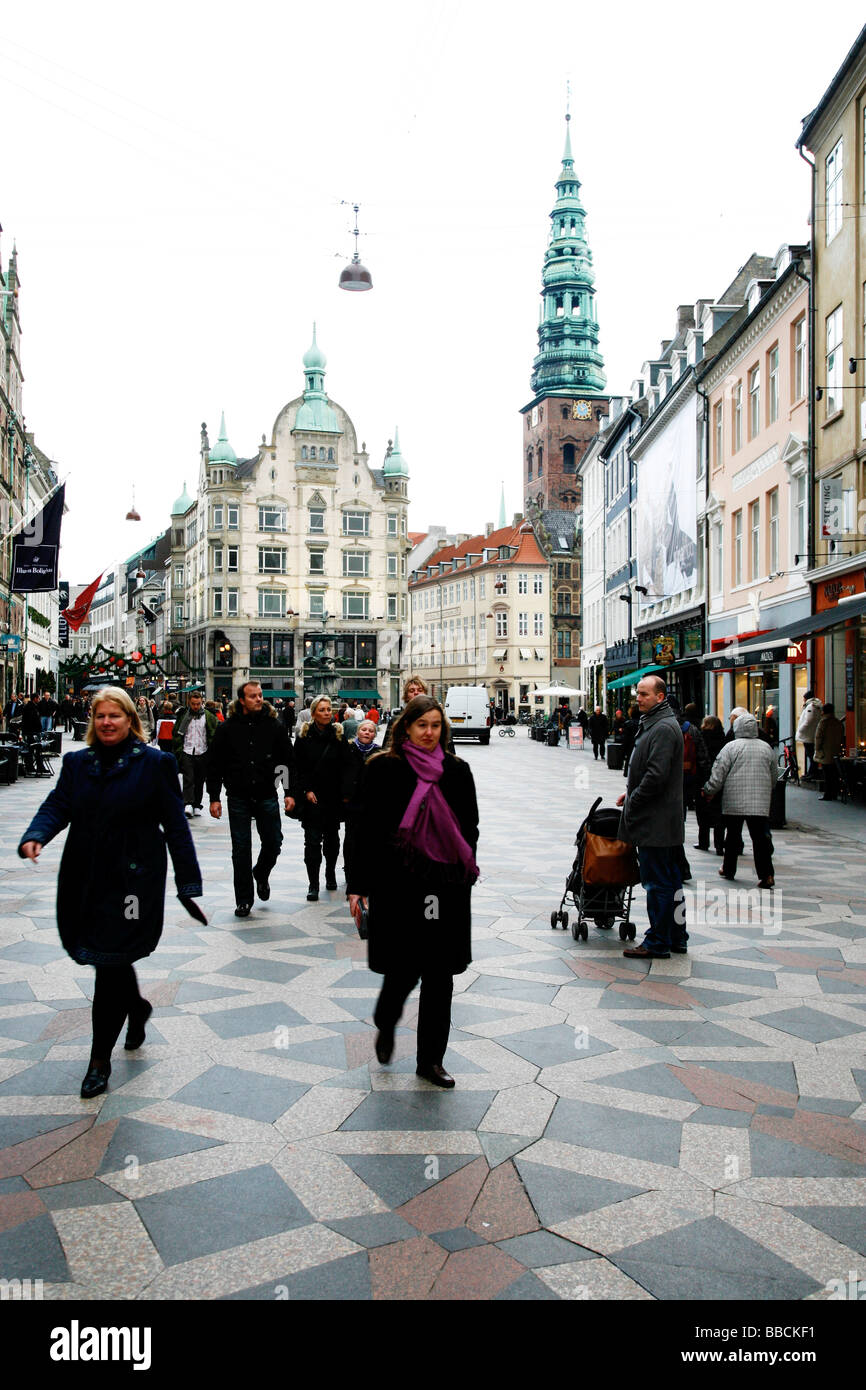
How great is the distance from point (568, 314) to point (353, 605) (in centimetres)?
4434

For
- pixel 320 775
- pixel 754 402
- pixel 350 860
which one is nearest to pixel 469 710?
pixel 754 402

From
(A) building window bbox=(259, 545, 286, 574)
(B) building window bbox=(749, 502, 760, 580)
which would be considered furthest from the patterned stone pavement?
(A) building window bbox=(259, 545, 286, 574)

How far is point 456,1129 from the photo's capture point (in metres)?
4.57

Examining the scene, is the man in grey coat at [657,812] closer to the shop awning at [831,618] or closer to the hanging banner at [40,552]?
the shop awning at [831,618]

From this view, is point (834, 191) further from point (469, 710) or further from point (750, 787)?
point (469, 710)

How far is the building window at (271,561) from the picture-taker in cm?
8700

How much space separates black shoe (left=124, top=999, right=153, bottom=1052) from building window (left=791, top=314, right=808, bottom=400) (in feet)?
74.2

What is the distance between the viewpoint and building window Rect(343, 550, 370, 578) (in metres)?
88.8

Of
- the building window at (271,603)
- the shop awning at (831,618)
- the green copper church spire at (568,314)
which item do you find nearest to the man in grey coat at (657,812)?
the shop awning at (831,618)

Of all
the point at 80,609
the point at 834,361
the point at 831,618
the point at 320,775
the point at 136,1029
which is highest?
the point at 834,361

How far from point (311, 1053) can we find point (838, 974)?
3634 mm

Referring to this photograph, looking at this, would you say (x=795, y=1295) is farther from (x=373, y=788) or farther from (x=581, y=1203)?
(x=373, y=788)

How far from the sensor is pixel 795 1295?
131 inches

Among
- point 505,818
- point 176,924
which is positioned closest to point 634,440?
point 505,818
